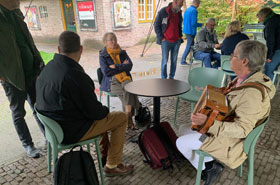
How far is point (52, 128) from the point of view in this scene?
1.66 m

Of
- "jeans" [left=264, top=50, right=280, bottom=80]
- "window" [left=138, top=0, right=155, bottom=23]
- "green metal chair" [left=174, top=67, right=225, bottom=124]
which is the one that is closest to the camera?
"green metal chair" [left=174, top=67, right=225, bottom=124]

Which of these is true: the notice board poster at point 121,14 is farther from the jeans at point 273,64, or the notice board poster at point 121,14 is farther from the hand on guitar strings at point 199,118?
the hand on guitar strings at point 199,118

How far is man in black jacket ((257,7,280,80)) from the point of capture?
3910 millimetres

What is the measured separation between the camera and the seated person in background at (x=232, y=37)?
13.1 ft

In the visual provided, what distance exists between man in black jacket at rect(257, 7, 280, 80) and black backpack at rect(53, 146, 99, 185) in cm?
411

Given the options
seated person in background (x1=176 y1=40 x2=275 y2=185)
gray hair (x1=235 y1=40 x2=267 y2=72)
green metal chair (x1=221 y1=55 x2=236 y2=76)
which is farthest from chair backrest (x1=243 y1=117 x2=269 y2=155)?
green metal chair (x1=221 y1=55 x2=236 y2=76)

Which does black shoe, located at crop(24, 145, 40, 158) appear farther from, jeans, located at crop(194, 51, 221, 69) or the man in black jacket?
the man in black jacket

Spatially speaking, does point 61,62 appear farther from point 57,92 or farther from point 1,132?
point 1,132

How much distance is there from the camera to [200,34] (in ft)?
15.9

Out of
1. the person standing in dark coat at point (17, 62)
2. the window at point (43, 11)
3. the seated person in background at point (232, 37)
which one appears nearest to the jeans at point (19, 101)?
the person standing in dark coat at point (17, 62)

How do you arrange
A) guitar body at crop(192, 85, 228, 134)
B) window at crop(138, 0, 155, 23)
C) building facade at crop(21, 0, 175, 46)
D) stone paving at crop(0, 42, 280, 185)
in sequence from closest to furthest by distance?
guitar body at crop(192, 85, 228, 134) → stone paving at crop(0, 42, 280, 185) → building facade at crop(21, 0, 175, 46) → window at crop(138, 0, 155, 23)

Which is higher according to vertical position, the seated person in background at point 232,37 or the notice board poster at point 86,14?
the notice board poster at point 86,14

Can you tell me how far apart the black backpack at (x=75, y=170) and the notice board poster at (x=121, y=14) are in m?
8.34

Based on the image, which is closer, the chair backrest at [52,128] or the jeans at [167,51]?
the chair backrest at [52,128]
